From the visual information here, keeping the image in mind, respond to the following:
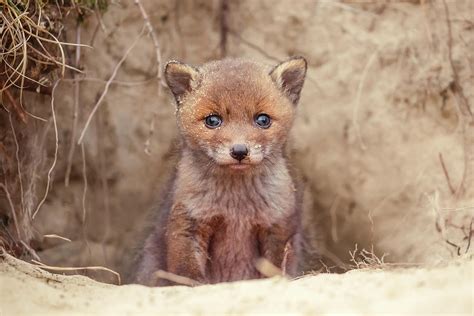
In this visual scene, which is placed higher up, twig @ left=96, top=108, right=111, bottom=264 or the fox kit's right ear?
the fox kit's right ear

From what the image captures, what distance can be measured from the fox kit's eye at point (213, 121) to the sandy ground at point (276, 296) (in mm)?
1404

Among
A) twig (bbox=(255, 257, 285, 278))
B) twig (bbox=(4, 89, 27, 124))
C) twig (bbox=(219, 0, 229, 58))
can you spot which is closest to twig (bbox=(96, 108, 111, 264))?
twig (bbox=(219, 0, 229, 58))

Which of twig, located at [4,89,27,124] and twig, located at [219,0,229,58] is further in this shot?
twig, located at [219,0,229,58]

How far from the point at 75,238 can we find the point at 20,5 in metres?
2.83

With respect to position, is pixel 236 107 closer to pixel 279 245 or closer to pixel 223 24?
pixel 279 245

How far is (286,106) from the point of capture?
578cm

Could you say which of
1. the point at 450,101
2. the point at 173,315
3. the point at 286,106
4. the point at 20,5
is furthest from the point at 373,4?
the point at 173,315

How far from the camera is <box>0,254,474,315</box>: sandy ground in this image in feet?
11.8

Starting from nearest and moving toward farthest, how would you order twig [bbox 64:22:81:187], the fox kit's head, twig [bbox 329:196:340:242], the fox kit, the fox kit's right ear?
1. the fox kit's head
2. the fox kit
3. the fox kit's right ear
4. twig [bbox 64:22:81:187]
5. twig [bbox 329:196:340:242]

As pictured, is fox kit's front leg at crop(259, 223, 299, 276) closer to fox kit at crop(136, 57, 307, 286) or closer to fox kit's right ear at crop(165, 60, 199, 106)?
fox kit at crop(136, 57, 307, 286)

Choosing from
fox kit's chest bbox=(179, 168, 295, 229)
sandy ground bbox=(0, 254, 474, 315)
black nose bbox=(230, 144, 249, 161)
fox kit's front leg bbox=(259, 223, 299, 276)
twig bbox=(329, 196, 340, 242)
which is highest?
black nose bbox=(230, 144, 249, 161)

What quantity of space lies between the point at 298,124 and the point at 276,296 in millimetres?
3951

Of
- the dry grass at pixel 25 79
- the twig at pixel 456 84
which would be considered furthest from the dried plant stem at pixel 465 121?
the dry grass at pixel 25 79

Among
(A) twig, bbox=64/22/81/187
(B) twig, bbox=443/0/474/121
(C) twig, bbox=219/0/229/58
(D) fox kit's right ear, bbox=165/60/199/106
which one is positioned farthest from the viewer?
(C) twig, bbox=219/0/229/58
